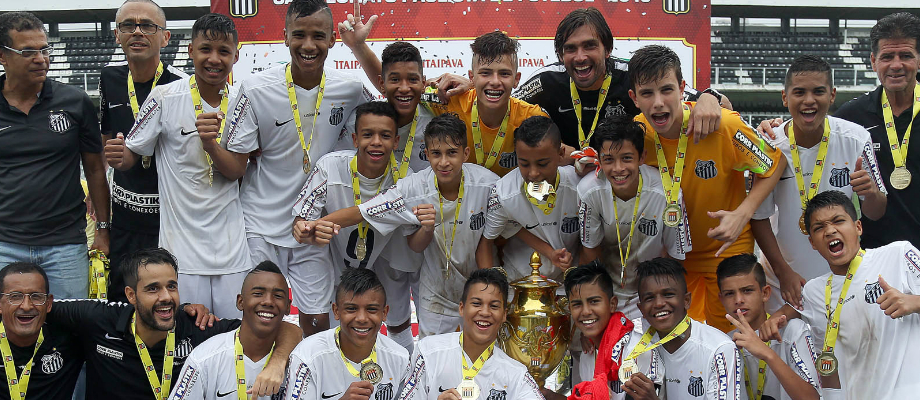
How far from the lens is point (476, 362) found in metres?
4.16

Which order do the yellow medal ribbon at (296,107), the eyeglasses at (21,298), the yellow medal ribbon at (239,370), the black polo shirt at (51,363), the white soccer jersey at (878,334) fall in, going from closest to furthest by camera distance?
1. the white soccer jersey at (878,334)
2. the yellow medal ribbon at (239,370)
3. the eyeglasses at (21,298)
4. the black polo shirt at (51,363)
5. the yellow medal ribbon at (296,107)

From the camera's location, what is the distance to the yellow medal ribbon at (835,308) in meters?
3.96

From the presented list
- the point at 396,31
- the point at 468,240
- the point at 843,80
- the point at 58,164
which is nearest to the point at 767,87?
the point at 843,80

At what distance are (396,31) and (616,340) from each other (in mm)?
7126

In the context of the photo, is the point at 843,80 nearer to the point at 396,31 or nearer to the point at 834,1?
the point at 834,1

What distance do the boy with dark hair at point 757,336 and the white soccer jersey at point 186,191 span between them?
104 inches

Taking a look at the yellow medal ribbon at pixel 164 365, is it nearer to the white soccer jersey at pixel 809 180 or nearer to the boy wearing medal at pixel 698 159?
the boy wearing medal at pixel 698 159

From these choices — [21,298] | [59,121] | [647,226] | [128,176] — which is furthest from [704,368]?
[59,121]

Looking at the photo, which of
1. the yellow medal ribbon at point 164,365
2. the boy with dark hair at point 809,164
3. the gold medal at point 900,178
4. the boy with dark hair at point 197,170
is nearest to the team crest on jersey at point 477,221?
the boy with dark hair at point 197,170

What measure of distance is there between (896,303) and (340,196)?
2.83 meters

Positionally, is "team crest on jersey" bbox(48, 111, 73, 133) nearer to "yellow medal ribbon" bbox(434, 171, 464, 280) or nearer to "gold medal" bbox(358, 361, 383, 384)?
"yellow medal ribbon" bbox(434, 171, 464, 280)

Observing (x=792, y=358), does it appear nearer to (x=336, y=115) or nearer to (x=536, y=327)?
(x=536, y=327)

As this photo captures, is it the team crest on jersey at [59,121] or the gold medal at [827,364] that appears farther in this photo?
the team crest on jersey at [59,121]

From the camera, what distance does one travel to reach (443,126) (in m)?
4.47
